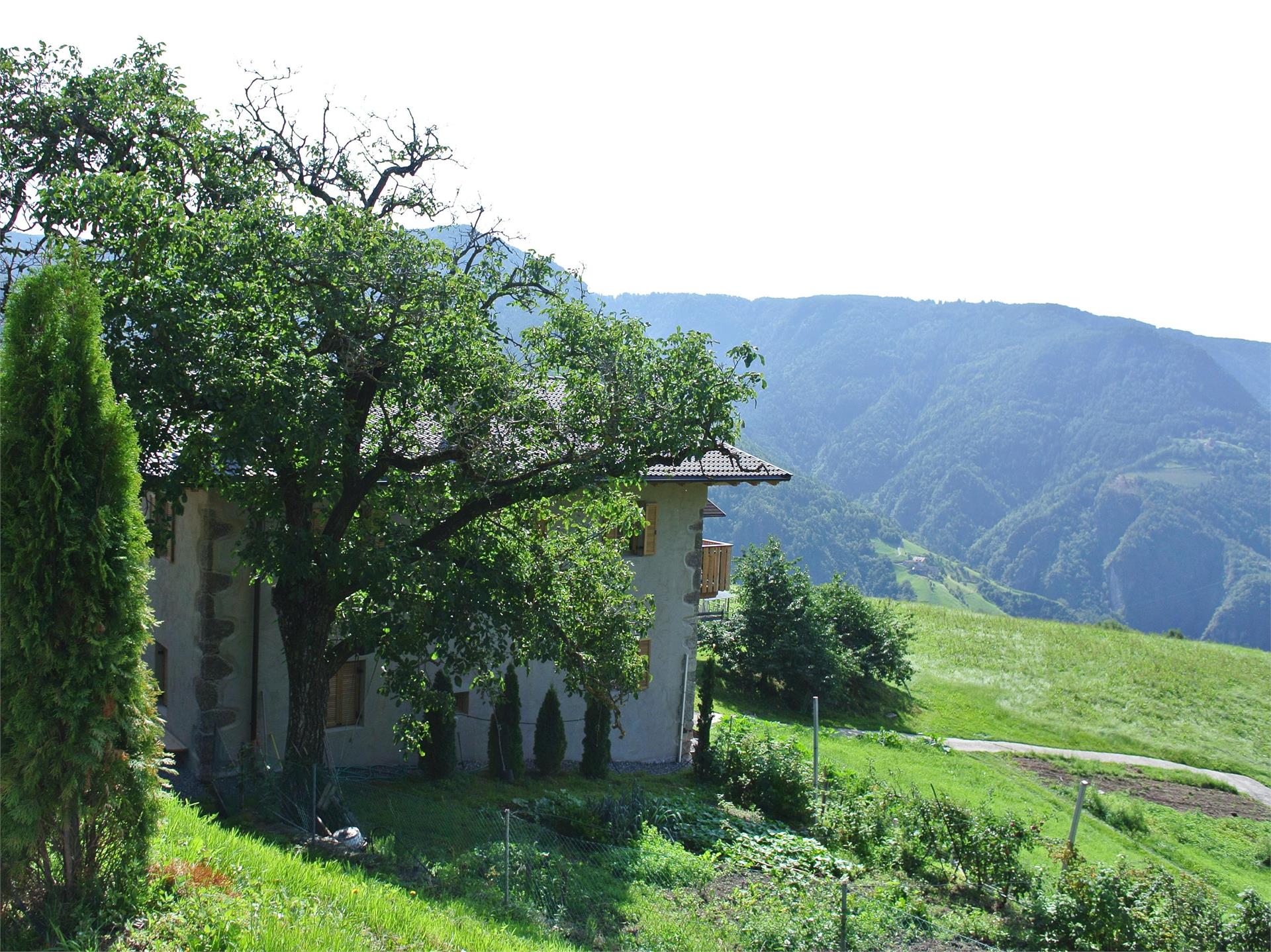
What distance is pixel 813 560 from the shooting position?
170 metres

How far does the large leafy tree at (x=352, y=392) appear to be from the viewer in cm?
947

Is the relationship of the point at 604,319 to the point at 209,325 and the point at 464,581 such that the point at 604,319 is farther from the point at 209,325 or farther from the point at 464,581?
the point at 209,325

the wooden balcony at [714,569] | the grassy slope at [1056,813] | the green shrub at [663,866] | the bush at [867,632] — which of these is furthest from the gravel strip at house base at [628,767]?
the bush at [867,632]

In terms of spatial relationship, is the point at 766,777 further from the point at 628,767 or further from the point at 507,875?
the point at 507,875

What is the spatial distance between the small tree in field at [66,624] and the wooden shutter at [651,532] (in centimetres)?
1332

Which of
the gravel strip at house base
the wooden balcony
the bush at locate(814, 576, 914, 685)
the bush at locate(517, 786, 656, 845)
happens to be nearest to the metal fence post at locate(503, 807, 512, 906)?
the bush at locate(517, 786, 656, 845)

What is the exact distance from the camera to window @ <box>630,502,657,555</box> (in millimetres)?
18594

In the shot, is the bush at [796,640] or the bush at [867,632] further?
the bush at [867,632]

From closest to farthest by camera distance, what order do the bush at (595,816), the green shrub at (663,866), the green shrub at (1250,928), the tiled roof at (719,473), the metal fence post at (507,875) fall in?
the metal fence post at (507,875) < the green shrub at (1250,928) < the green shrub at (663,866) < the bush at (595,816) < the tiled roof at (719,473)

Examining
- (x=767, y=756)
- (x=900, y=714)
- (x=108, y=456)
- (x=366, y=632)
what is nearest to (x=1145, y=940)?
(x=767, y=756)

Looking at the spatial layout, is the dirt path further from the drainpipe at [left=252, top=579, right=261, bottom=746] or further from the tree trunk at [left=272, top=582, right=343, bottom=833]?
the tree trunk at [left=272, top=582, right=343, bottom=833]

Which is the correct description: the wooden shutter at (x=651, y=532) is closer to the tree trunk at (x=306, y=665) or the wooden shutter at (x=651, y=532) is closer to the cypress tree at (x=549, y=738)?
the cypress tree at (x=549, y=738)

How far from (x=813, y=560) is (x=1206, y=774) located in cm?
14489

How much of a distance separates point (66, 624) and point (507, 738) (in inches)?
429
